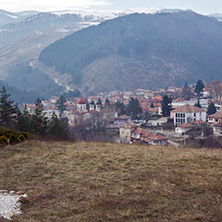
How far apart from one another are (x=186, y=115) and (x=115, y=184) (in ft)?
163

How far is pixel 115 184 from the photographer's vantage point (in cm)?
757

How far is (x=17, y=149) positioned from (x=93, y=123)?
46.7 metres

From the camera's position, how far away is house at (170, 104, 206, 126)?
5553 centimetres

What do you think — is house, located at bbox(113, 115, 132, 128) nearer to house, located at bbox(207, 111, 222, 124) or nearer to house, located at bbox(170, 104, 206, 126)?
house, located at bbox(170, 104, 206, 126)

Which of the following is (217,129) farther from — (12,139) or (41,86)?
(41,86)

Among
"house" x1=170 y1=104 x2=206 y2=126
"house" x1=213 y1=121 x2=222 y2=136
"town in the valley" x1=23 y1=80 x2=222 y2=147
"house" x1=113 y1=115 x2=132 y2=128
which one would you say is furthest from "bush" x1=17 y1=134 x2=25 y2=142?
"house" x1=113 y1=115 x2=132 y2=128

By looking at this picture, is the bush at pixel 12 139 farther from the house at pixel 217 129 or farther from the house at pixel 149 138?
the house at pixel 217 129

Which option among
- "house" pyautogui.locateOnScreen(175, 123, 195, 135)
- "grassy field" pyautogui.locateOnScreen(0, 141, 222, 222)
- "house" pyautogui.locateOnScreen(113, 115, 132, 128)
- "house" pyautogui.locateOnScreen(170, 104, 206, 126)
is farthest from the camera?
"house" pyautogui.locateOnScreen(113, 115, 132, 128)

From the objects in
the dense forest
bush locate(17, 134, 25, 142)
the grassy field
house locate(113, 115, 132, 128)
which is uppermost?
the grassy field

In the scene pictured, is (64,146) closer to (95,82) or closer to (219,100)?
(219,100)

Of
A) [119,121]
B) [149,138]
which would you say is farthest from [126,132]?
[119,121]

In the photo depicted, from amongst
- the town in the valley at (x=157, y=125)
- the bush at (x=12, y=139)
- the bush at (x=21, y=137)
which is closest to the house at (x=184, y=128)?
the town in the valley at (x=157, y=125)

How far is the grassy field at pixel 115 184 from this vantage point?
19.3 feet

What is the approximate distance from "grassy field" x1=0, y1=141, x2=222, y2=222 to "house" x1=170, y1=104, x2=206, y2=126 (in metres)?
45.4
